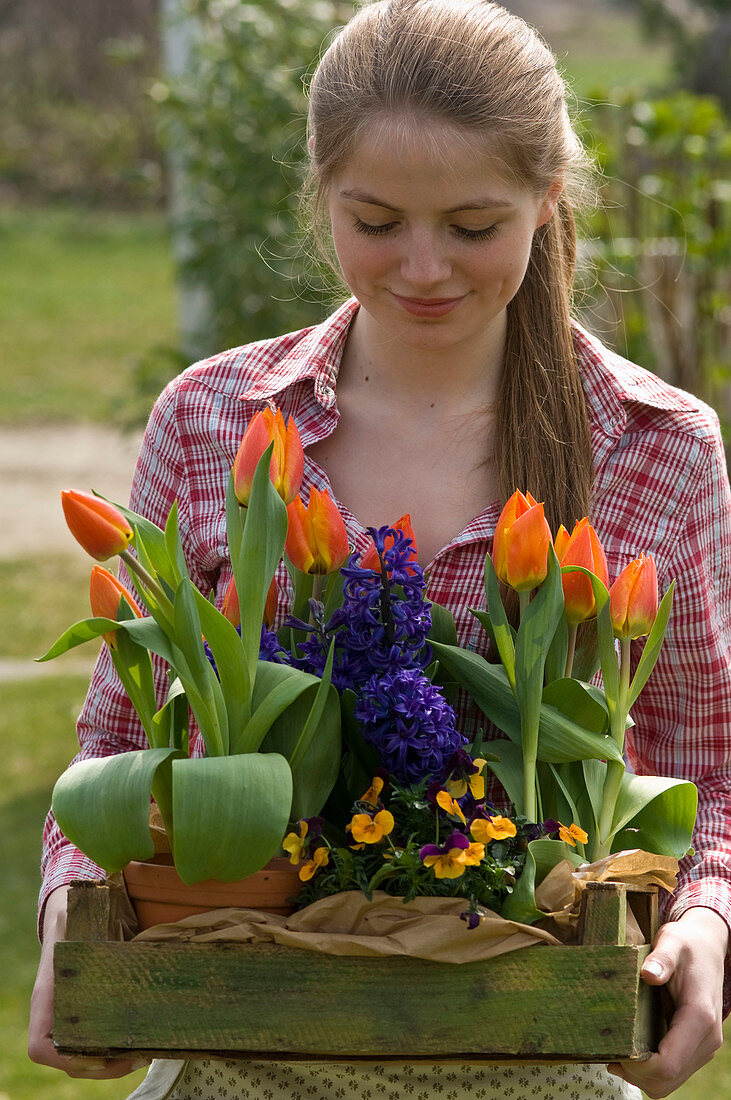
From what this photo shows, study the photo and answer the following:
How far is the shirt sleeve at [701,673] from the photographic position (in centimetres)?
173

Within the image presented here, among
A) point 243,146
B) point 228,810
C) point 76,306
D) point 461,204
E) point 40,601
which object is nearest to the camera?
point 228,810

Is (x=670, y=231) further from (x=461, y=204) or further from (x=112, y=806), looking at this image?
(x=112, y=806)

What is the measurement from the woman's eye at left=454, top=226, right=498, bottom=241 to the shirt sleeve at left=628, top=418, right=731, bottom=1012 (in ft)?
1.37

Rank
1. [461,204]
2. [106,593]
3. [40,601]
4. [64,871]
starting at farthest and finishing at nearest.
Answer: [40,601]
[64,871]
[461,204]
[106,593]

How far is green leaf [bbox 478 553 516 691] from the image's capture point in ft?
4.63

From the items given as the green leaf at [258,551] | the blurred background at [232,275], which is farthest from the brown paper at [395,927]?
the blurred background at [232,275]

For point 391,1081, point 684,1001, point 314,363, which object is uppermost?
point 314,363

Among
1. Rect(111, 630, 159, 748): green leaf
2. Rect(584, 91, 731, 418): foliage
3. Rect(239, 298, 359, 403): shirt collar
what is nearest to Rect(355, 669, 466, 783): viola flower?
Rect(111, 630, 159, 748): green leaf

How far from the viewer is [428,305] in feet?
5.24

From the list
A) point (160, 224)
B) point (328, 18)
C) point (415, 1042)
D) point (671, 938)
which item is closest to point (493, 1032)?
point (415, 1042)

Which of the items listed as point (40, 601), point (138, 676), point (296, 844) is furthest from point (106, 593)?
point (40, 601)

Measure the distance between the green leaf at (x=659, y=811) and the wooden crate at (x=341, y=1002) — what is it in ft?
0.55

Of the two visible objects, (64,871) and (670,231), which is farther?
(670,231)

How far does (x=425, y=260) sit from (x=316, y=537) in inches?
13.7
